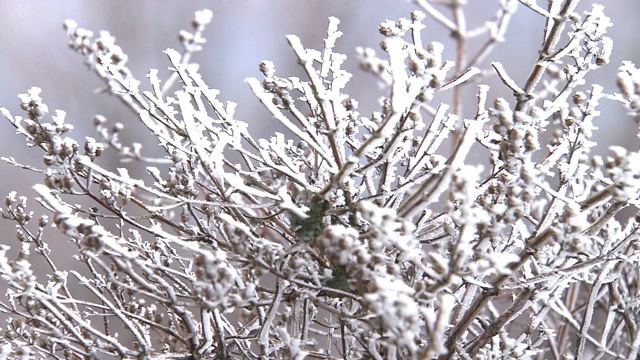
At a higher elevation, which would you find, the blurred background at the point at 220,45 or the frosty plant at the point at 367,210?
the blurred background at the point at 220,45

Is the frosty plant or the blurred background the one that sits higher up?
the blurred background

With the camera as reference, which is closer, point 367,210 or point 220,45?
point 367,210

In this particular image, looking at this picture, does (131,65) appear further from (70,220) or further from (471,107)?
(70,220)

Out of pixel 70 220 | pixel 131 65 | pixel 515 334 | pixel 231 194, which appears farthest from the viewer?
pixel 131 65

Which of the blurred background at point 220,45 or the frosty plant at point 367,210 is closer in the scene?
the frosty plant at point 367,210

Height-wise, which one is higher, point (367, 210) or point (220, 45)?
point (220, 45)

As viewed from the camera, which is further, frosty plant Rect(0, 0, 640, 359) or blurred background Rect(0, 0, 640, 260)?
blurred background Rect(0, 0, 640, 260)

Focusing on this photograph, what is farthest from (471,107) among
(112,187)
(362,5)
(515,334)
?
(112,187)

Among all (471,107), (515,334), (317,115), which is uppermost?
(471,107)
